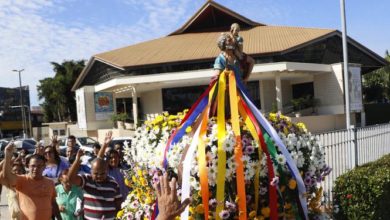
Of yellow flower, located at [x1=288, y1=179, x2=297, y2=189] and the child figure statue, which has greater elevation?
the child figure statue

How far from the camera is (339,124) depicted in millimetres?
31094

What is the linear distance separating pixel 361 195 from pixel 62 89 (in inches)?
2013

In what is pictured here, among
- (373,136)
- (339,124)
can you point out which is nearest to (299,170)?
(373,136)

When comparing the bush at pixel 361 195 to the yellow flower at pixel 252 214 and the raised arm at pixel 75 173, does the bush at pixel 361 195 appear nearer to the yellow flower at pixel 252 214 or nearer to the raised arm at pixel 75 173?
the yellow flower at pixel 252 214

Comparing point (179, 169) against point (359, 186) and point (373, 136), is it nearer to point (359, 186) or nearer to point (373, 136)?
point (359, 186)

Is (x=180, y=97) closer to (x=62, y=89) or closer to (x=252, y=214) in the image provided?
(x=62, y=89)

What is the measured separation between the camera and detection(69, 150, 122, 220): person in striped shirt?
174 inches

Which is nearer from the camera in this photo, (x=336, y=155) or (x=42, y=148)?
(x=42, y=148)

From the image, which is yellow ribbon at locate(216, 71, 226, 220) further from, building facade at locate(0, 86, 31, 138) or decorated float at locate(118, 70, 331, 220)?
building facade at locate(0, 86, 31, 138)

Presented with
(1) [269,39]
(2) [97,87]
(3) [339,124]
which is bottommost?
(3) [339,124]

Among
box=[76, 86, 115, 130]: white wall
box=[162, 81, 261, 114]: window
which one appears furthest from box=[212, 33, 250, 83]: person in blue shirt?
box=[76, 86, 115, 130]: white wall

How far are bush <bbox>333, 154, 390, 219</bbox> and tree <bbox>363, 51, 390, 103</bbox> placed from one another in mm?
43121

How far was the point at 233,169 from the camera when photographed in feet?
10.5

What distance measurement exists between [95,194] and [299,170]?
203 cm
